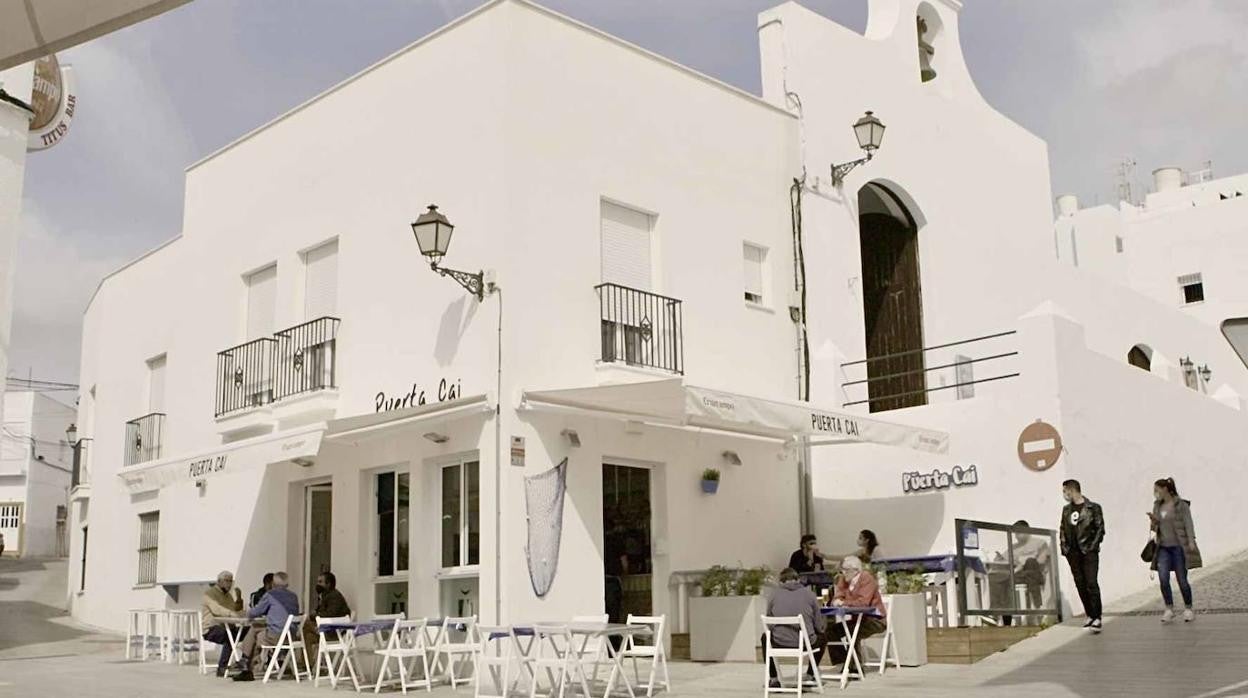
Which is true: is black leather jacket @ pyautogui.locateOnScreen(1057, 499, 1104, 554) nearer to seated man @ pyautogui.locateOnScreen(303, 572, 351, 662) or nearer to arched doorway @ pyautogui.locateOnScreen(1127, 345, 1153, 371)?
seated man @ pyautogui.locateOnScreen(303, 572, 351, 662)

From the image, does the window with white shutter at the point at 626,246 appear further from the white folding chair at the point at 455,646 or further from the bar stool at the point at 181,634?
the bar stool at the point at 181,634

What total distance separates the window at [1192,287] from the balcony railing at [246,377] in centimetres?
2717

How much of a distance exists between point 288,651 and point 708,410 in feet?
18.4

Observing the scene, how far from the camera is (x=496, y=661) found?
1148 cm

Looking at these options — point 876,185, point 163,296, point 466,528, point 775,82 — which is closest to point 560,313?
point 466,528

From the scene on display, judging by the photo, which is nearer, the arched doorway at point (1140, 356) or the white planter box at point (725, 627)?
the white planter box at point (725, 627)

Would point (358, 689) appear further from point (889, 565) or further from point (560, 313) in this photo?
point (889, 565)

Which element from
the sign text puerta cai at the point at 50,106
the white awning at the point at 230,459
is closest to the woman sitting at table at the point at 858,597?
the white awning at the point at 230,459

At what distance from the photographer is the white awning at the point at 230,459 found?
1417 centimetres

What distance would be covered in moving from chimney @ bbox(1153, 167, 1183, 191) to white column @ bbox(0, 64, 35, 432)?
36.7 m

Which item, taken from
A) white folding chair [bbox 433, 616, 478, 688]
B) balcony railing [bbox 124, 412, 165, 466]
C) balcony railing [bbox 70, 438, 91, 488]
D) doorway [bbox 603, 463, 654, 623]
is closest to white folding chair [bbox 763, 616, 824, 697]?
white folding chair [bbox 433, 616, 478, 688]

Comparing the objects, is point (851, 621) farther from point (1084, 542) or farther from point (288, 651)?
point (288, 651)

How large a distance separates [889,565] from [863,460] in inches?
105

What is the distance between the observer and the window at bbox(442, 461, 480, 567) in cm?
1384
